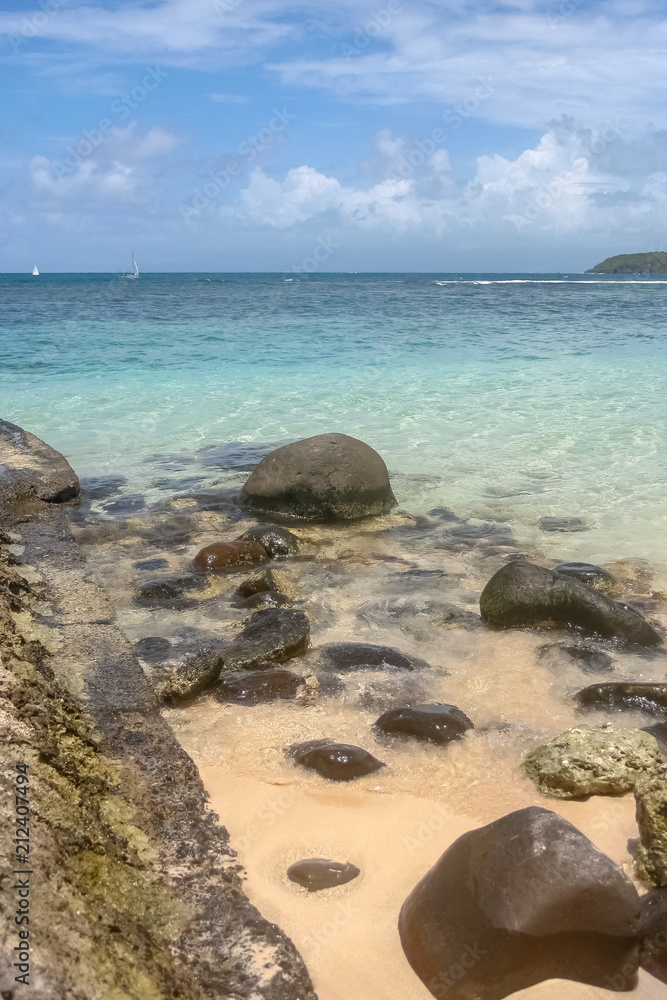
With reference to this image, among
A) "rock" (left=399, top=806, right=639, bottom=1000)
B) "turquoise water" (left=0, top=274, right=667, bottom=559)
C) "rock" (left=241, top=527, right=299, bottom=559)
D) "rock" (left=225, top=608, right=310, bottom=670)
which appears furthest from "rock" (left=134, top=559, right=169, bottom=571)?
"rock" (left=399, top=806, right=639, bottom=1000)

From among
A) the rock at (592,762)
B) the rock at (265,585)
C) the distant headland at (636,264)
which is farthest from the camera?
the distant headland at (636,264)

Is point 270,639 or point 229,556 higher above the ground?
point 229,556

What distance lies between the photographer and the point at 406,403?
40.0 ft

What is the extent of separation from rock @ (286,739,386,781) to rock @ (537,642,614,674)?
144 centimetres

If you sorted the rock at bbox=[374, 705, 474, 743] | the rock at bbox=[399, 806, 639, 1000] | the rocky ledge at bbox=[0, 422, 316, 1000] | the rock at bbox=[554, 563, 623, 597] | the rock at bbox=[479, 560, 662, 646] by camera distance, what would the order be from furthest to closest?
the rock at bbox=[554, 563, 623, 597], the rock at bbox=[479, 560, 662, 646], the rock at bbox=[374, 705, 474, 743], the rock at bbox=[399, 806, 639, 1000], the rocky ledge at bbox=[0, 422, 316, 1000]

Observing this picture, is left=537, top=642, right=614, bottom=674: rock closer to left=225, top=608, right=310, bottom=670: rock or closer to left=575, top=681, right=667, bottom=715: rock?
left=575, top=681, right=667, bottom=715: rock

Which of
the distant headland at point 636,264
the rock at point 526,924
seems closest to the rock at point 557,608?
the rock at point 526,924

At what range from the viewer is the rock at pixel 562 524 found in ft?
21.1

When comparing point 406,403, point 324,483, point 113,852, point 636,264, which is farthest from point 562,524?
point 636,264

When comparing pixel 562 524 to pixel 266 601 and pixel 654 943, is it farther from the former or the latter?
pixel 654 943

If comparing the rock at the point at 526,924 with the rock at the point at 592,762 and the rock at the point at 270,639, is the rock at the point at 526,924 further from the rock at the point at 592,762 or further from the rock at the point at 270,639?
the rock at the point at 270,639

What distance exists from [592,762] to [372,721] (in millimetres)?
1001

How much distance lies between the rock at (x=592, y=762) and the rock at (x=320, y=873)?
914mm

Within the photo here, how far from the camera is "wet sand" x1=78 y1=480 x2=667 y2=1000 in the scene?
229cm
